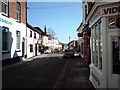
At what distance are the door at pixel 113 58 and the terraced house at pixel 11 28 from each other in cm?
1545

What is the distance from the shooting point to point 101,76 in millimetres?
8875

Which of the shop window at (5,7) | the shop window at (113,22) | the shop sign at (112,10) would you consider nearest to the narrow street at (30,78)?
the shop window at (113,22)

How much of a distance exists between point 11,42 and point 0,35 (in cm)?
385

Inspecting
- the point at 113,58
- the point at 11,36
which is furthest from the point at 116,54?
the point at 11,36

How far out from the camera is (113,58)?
27.8 ft

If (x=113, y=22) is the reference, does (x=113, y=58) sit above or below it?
below

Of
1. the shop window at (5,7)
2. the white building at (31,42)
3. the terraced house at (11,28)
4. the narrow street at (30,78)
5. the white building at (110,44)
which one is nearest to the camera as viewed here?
the white building at (110,44)

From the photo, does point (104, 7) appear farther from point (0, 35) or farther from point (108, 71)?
point (0, 35)

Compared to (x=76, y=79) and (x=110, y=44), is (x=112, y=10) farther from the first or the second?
(x=76, y=79)

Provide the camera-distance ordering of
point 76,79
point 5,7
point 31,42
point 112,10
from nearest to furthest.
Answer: point 112,10, point 76,79, point 5,7, point 31,42

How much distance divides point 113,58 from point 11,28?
63.3 feet

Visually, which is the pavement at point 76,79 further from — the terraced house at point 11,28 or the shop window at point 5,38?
the shop window at point 5,38

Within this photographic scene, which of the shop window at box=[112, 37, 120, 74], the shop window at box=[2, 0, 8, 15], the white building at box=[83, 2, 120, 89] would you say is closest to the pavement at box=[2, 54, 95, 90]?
the white building at box=[83, 2, 120, 89]

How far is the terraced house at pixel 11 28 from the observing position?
2347cm
